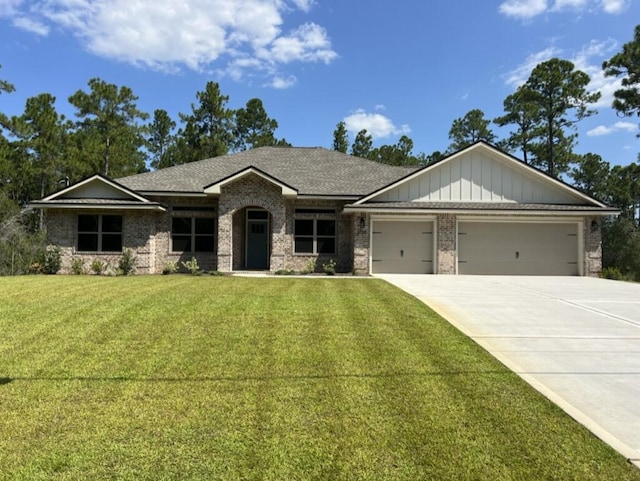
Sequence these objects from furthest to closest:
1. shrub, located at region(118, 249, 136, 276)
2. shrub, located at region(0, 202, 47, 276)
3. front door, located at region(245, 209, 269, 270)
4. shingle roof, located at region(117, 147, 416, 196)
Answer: shrub, located at region(0, 202, 47, 276)
front door, located at region(245, 209, 269, 270)
shingle roof, located at region(117, 147, 416, 196)
shrub, located at region(118, 249, 136, 276)

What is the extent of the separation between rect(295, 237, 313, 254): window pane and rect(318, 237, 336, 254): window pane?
15.2 inches

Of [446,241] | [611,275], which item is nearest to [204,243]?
[446,241]

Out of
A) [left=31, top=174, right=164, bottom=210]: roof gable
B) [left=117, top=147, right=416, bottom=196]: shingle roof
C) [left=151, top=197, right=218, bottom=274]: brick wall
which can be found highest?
[left=117, top=147, right=416, bottom=196]: shingle roof

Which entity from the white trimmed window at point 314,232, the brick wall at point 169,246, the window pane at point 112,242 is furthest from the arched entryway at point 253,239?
the window pane at point 112,242

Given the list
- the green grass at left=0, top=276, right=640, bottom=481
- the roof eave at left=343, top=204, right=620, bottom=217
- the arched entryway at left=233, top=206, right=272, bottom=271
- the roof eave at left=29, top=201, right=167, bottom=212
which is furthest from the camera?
the arched entryway at left=233, top=206, right=272, bottom=271

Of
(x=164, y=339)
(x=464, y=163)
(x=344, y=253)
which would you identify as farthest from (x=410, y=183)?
(x=164, y=339)

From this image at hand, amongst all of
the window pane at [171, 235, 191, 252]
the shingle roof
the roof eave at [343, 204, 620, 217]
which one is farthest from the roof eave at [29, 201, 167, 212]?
the roof eave at [343, 204, 620, 217]

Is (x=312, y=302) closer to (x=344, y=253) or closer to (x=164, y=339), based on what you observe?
(x=164, y=339)

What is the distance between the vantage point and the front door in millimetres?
19125

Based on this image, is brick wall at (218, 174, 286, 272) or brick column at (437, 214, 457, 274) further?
brick column at (437, 214, 457, 274)

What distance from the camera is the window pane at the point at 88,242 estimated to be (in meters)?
17.5

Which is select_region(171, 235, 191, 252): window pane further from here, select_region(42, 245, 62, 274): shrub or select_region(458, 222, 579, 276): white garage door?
select_region(458, 222, 579, 276): white garage door

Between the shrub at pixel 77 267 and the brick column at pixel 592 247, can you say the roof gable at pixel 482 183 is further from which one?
the shrub at pixel 77 267

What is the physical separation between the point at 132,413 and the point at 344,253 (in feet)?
47.5
